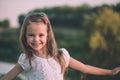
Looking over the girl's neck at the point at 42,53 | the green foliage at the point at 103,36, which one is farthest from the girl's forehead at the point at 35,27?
the green foliage at the point at 103,36

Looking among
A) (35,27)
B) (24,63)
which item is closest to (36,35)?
(35,27)

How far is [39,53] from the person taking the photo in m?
1.72

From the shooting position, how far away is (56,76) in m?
1.70

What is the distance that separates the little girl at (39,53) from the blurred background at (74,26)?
35.3 inches

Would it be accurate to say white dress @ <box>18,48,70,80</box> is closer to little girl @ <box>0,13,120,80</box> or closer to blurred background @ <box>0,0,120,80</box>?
little girl @ <box>0,13,120,80</box>

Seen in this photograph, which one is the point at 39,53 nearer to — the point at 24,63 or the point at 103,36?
the point at 24,63

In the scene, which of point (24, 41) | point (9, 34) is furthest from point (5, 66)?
point (24, 41)

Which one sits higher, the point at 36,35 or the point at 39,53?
the point at 36,35

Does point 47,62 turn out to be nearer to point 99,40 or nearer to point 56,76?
point 56,76

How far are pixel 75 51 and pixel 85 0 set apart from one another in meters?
0.50

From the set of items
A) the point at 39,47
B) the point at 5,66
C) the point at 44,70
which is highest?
the point at 39,47

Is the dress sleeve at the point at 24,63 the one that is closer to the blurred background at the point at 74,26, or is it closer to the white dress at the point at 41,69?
the white dress at the point at 41,69

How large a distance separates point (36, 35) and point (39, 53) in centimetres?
12

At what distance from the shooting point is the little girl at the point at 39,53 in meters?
1.66
